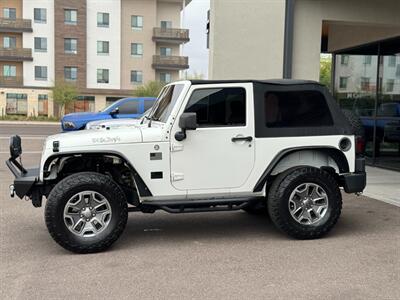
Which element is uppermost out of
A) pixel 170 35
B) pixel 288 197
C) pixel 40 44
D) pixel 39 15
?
pixel 39 15

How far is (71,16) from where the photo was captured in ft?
180

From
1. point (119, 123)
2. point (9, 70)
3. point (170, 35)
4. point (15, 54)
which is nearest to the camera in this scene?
point (119, 123)

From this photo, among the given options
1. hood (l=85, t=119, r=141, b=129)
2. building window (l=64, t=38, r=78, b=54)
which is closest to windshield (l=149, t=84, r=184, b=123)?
hood (l=85, t=119, r=141, b=129)

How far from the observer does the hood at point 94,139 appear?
5684 millimetres

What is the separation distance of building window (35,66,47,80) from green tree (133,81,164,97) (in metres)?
9.97

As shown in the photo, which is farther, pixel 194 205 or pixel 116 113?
pixel 116 113

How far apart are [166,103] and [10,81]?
52.6 m

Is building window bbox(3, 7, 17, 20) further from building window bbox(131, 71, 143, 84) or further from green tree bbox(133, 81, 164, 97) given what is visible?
green tree bbox(133, 81, 164, 97)

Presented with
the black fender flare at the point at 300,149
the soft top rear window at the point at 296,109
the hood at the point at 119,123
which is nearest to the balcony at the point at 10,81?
the hood at the point at 119,123

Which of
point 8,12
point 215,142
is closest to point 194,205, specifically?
point 215,142

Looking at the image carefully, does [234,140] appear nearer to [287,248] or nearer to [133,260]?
[287,248]

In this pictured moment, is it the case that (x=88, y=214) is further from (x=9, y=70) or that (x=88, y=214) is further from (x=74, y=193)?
(x=9, y=70)

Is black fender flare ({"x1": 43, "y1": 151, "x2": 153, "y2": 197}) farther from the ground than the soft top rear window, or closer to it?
closer to it

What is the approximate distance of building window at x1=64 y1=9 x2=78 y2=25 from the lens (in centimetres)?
5481
